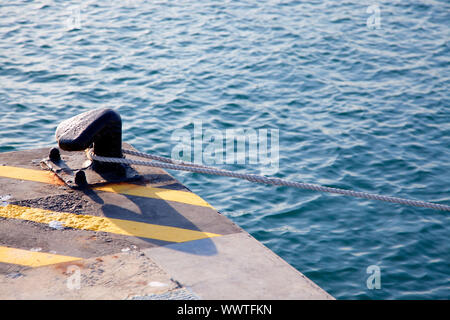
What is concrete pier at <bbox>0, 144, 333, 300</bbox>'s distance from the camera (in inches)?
144

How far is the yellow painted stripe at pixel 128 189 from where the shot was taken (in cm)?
493

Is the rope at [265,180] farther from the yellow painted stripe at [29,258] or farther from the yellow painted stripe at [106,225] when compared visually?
the yellow painted stripe at [29,258]

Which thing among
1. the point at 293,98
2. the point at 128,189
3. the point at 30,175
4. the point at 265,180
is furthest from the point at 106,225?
the point at 293,98

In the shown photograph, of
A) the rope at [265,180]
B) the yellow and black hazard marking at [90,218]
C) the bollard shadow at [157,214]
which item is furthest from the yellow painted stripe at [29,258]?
the rope at [265,180]

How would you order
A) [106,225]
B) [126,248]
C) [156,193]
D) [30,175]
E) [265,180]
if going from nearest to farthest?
[126,248] → [106,225] → [265,180] → [156,193] → [30,175]

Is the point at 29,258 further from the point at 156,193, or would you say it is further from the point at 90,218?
the point at 156,193

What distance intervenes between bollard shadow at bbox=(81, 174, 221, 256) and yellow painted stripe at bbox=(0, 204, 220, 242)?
0.04 feet

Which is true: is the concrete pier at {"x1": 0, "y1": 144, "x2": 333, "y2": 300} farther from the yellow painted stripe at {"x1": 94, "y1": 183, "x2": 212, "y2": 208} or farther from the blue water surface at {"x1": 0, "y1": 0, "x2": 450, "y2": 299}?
the blue water surface at {"x1": 0, "y1": 0, "x2": 450, "y2": 299}

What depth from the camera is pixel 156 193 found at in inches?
197

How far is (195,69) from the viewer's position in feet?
35.5

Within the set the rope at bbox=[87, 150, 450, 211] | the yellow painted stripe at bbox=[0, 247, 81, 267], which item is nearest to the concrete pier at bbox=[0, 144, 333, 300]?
the yellow painted stripe at bbox=[0, 247, 81, 267]

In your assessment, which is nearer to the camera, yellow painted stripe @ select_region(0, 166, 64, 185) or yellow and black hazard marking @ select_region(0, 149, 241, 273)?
yellow and black hazard marking @ select_region(0, 149, 241, 273)

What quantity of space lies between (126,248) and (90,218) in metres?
0.56

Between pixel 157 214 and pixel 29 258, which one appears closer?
Answer: pixel 29 258
